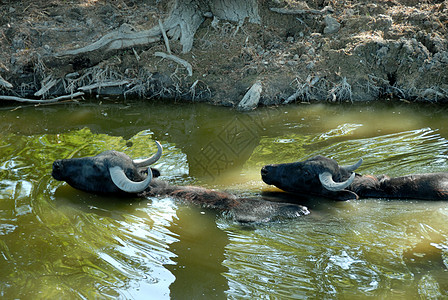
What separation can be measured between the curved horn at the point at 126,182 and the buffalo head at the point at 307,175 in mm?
1807

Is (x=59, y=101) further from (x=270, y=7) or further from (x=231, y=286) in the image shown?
(x=231, y=286)

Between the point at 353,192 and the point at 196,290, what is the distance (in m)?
2.97

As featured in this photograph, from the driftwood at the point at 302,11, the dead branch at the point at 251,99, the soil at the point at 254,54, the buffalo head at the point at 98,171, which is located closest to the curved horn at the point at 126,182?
the buffalo head at the point at 98,171

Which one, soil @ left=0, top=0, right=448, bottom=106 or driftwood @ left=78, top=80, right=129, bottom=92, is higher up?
soil @ left=0, top=0, right=448, bottom=106

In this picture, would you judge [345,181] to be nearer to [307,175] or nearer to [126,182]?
[307,175]

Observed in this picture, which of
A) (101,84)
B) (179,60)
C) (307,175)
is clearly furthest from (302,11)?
(307,175)

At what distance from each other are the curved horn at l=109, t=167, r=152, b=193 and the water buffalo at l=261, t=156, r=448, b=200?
1.81 metres

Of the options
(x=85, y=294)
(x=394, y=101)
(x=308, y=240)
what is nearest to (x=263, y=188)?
(x=308, y=240)

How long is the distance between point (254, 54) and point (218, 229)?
734cm

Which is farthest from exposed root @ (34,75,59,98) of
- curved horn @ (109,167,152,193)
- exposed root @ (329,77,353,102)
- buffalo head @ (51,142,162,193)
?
exposed root @ (329,77,353,102)

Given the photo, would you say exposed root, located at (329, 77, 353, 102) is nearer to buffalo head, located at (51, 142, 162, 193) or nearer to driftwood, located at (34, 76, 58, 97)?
buffalo head, located at (51, 142, 162, 193)

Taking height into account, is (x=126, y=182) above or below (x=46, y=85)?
below

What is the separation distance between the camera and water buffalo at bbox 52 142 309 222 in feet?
20.8

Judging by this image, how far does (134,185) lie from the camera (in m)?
6.28
